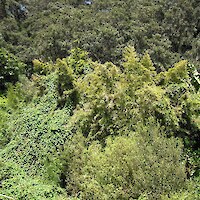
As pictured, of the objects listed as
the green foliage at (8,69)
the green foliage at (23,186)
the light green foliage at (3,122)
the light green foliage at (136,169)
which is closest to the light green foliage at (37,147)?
the green foliage at (23,186)

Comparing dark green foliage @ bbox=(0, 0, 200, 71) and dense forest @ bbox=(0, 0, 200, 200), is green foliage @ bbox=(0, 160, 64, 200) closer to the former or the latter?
dense forest @ bbox=(0, 0, 200, 200)

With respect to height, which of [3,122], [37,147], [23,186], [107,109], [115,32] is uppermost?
[115,32]

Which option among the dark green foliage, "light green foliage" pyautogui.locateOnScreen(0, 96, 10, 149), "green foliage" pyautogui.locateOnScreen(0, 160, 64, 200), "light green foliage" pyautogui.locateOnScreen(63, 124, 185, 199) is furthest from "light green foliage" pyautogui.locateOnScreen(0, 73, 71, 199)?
the dark green foliage

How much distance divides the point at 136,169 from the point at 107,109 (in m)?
2.17

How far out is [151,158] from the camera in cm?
623

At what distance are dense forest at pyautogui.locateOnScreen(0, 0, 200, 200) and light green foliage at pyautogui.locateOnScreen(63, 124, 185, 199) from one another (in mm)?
19

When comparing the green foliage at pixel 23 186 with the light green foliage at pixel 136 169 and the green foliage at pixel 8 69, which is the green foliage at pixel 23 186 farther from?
the green foliage at pixel 8 69

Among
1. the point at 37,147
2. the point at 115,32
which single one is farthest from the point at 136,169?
the point at 115,32

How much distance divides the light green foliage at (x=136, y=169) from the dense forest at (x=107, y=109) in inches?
0.7

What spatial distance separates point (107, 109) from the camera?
8156mm

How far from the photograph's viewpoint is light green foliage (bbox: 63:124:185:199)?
6043 millimetres

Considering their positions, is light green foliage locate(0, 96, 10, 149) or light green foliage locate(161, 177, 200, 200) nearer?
light green foliage locate(161, 177, 200, 200)

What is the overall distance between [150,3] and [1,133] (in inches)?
382

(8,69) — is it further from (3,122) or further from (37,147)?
(37,147)
